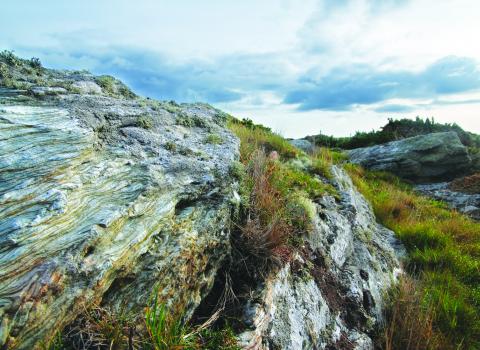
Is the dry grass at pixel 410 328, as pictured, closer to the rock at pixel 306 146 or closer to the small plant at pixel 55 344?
the small plant at pixel 55 344

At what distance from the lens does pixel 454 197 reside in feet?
47.9

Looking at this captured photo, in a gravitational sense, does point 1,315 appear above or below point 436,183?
above

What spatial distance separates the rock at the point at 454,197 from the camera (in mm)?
12705

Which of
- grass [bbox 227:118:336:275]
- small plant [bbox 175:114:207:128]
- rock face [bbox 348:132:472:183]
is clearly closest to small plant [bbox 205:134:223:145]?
small plant [bbox 175:114:207:128]

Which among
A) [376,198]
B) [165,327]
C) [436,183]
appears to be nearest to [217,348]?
[165,327]

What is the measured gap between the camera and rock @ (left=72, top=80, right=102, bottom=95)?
572 centimetres

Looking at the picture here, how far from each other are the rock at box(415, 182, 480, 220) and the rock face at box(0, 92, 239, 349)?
1163 centimetres

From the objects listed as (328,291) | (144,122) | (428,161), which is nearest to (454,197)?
(428,161)

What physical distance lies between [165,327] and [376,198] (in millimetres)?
10270

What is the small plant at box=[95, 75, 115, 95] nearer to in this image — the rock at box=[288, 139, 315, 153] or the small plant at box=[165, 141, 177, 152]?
the small plant at box=[165, 141, 177, 152]

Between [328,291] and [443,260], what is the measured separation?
421 centimetres

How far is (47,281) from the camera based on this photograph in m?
2.54

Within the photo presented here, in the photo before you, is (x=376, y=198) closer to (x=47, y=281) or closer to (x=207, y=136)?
(x=207, y=136)

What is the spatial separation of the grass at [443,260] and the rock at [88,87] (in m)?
6.26
